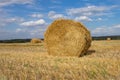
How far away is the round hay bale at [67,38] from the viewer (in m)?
16.8

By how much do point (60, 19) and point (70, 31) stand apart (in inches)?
40.0

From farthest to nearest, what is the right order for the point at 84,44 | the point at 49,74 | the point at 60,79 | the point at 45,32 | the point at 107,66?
the point at 45,32 < the point at 84,44 < the point at 107,66 < the point at 49,74 < the point at 60,79

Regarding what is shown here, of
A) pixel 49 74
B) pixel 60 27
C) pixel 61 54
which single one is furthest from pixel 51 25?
pixel 49 74

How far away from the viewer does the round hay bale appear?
1678 centimetres

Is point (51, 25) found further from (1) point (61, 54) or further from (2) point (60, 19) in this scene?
(1) point (61, 54)

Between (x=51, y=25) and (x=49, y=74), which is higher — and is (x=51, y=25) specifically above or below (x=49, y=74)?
above

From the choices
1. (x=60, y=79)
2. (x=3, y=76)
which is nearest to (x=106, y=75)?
(x=60, y=79)

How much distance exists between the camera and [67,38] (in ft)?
56.6

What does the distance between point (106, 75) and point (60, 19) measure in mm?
9336

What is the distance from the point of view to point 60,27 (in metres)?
17.6

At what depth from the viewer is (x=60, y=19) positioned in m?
17.7

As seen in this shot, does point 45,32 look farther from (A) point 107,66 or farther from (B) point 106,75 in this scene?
(B) point 106,75

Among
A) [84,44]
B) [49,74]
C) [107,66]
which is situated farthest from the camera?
[84,44]

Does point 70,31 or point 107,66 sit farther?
point 70,31
